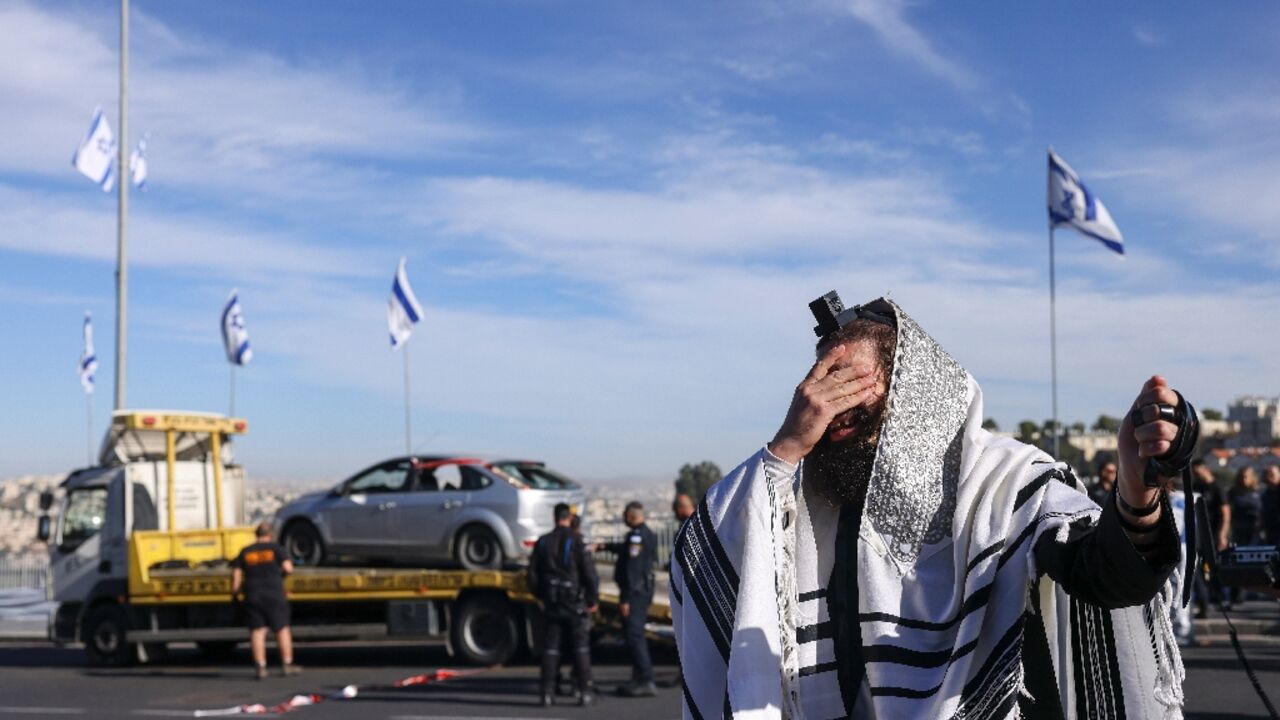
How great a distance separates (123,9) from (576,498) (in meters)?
11.5

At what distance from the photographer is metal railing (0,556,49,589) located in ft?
85.7

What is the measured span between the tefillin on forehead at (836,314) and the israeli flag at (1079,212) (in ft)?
54.4

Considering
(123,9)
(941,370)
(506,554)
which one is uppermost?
(123,9)

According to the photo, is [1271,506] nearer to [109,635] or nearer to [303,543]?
[303,543]

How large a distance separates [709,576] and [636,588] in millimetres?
9761

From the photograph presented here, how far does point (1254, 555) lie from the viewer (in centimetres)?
298

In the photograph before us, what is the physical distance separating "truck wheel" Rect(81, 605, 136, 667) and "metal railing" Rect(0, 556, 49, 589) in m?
11.1

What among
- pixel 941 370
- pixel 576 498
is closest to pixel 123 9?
pixel 576 498

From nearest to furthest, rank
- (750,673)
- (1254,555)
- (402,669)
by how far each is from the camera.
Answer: (750,673) → (1254,555) → (402,669)

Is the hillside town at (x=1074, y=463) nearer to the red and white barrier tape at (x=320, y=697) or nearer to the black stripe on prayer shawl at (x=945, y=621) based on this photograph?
the black stripe on prayer shawl at (x=945, y=621)

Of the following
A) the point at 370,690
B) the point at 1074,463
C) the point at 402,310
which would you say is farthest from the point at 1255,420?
the point at 370,690

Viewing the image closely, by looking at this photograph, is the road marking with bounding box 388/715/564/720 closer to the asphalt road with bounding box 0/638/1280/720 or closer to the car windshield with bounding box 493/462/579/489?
the asphalt road with bounding box 0/638/1280/720

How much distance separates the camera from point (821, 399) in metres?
2.43

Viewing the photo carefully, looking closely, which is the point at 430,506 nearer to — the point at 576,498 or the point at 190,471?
the point at 576,498
